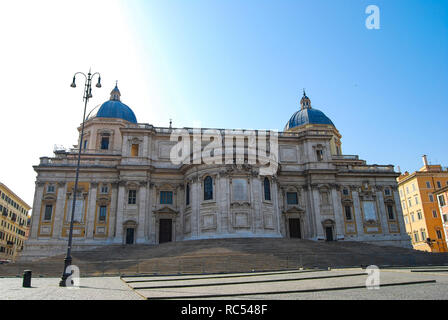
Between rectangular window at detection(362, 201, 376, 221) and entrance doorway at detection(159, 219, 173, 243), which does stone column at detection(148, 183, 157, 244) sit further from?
rectangular window at detection(362, 201, 376, 221)

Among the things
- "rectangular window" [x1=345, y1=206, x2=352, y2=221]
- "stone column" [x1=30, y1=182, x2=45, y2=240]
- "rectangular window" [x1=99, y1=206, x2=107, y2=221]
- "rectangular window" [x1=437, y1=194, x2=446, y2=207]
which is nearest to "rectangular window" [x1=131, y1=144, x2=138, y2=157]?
"rectangular window" [x1=99, y1=206, x2=107, y2=221]

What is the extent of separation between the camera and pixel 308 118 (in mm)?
50281

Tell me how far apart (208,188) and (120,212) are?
1005cm

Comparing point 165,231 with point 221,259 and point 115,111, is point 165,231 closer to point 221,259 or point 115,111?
point 221,259

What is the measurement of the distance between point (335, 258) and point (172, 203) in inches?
776

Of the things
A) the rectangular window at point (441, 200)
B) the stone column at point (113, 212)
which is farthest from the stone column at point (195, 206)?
the rectangular window at point (441, 200)

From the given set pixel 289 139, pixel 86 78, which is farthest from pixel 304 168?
pixel 86 78

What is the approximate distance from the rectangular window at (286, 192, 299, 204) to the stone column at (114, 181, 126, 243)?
18.7 meters

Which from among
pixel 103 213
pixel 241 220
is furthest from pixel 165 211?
pixel 241 220

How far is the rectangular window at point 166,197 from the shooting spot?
3831cm

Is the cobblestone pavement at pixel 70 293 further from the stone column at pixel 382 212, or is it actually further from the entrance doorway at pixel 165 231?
the stone column at pixel 382 212

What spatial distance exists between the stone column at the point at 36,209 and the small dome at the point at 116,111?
45.3 ft
